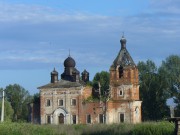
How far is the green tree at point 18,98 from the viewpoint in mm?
81062

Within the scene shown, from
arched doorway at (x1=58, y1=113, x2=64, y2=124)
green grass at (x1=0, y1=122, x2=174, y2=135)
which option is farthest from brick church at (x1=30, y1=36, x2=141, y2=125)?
green grass at (x1=0, y1=122, x2=174, y2=135)

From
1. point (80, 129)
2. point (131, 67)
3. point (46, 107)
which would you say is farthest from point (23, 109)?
point (80, 129)

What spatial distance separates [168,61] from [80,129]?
23.2 m

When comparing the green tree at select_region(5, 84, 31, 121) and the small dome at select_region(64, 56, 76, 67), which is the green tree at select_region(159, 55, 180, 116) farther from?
the green tree at select_region(5, 84, 31, 121)

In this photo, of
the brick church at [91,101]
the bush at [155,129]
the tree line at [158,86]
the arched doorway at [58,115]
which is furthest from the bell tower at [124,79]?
the bush at [155,129]

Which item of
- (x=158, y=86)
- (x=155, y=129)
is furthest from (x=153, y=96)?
(x=155, y=129)

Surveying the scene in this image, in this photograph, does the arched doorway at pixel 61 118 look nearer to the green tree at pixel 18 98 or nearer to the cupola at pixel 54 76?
the cupola at pixel 54 76

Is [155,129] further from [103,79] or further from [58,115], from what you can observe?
[103,79]

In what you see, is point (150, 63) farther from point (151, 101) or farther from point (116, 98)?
point (116, 98)

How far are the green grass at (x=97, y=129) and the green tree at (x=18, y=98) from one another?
130 ft

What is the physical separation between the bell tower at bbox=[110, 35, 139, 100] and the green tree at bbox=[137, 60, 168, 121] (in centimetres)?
501

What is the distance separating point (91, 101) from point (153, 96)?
28.1 ft

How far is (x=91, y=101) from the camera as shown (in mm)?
55344

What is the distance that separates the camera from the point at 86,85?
56906 millimetres
